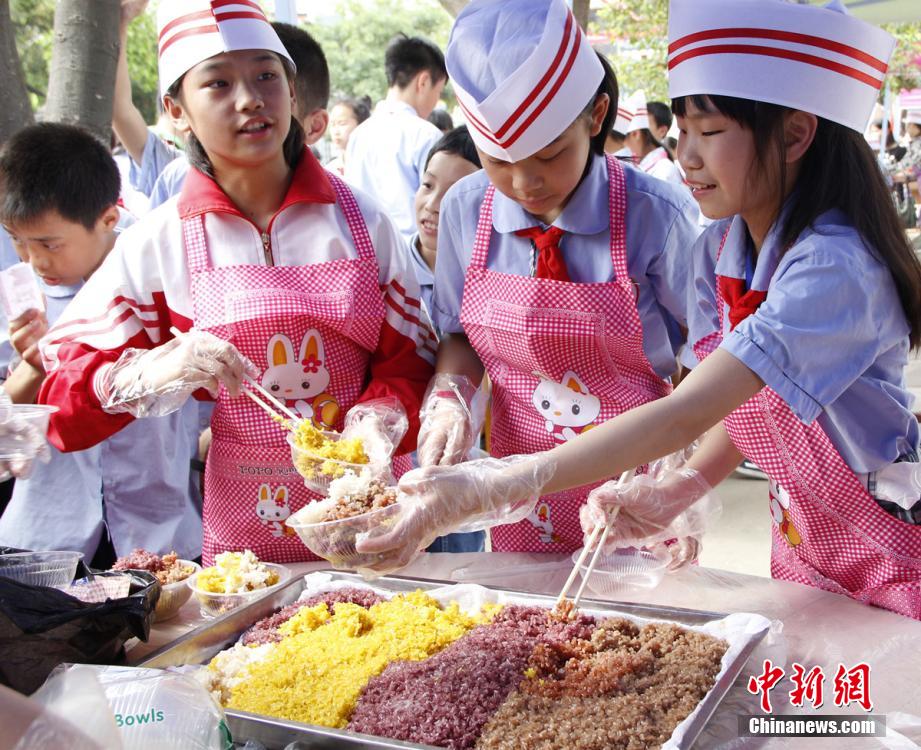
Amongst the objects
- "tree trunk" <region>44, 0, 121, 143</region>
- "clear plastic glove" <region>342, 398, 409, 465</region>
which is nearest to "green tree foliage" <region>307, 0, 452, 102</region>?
"tree trunk" <region>44, 0, 121, 143</region>

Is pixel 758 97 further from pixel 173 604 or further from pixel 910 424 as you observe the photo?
pixel 173 604

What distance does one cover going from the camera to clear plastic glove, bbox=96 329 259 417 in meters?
1.76

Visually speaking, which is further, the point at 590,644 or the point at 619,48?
the point at 619,48

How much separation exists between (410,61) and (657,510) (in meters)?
3.85

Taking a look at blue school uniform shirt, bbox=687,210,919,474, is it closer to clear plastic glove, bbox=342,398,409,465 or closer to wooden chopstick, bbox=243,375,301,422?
clear plastic glove, bbox=342,398,409,465

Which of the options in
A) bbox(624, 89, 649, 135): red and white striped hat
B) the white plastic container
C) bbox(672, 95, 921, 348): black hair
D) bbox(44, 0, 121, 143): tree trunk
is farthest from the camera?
bbox(624, 89, 649, 135): red and white striped hat

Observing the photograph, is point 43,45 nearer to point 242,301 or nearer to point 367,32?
point 367,32

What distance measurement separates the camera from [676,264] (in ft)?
6.38

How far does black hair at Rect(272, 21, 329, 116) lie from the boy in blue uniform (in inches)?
22.6

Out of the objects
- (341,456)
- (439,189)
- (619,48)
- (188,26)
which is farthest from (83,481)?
(619,48)

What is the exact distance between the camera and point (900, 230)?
1521 mm

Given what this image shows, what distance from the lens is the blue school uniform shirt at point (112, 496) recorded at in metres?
2.27

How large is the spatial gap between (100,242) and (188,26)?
751mm

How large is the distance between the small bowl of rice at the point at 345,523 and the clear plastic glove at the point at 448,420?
351 millimetres
